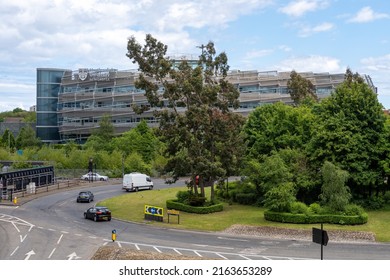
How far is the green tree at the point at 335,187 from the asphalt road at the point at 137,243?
21.9 ft

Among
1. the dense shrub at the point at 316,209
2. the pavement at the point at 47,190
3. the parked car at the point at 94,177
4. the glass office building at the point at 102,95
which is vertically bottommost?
the pavement at the point at 47,190

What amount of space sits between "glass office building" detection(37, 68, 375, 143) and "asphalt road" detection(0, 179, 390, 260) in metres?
80.0

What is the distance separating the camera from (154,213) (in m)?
43.6

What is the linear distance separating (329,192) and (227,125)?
42.1ft

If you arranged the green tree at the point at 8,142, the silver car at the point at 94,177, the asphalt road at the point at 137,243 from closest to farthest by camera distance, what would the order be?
the asphalt road at the point at 137,243, the silver car at the point at 94,177, the green tree at the point at 8,142

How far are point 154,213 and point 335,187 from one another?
1684 cm

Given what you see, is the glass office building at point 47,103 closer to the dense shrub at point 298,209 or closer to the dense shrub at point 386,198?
the dense shrub at point 298,209

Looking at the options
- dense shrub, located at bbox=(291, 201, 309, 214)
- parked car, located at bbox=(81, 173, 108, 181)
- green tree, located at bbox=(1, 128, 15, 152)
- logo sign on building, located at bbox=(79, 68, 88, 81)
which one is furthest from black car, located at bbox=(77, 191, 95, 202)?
logo sign on building, located at bbox=(79, 68, 88, 81)

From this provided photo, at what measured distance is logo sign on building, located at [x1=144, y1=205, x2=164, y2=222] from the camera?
43.2m

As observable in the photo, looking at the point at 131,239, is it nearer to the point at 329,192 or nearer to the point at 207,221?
the point at 207,221

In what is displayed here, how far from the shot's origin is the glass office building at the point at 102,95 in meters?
123

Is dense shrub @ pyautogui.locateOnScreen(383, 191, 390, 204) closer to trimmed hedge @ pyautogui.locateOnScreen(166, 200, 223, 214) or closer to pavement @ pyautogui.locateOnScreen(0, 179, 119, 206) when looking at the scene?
trimmed hedge @ pyautogui.locateOnScreen(166, 200, 223, 214)

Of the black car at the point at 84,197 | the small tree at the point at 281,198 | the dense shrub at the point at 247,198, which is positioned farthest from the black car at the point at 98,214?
the dense shrub at the point at 247,198

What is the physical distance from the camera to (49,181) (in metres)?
69.9
